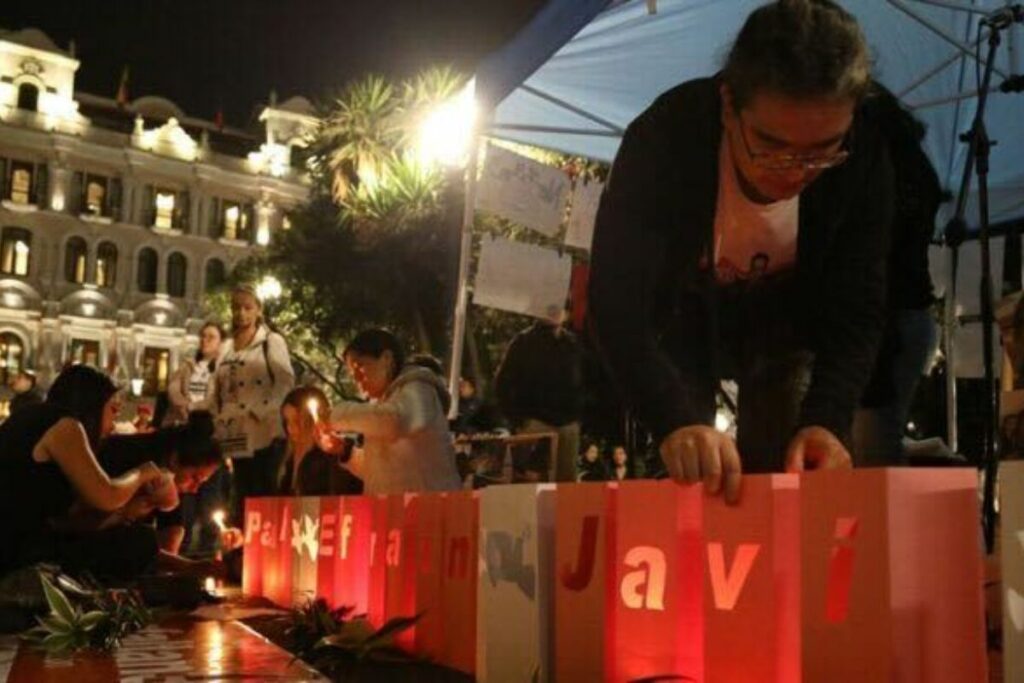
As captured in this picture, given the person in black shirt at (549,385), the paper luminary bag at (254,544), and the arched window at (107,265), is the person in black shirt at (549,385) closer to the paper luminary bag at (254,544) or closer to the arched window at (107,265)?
the paper luminary bag at (254,544)

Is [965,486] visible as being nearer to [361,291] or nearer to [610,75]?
[610,75]

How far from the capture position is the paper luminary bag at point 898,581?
1339 millimetres

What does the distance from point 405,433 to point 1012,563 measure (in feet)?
9.55

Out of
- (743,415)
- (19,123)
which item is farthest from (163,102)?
(743,415)

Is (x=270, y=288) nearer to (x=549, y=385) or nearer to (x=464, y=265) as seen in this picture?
(x=464, y=265)

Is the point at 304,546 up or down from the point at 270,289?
down

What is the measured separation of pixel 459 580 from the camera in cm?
262

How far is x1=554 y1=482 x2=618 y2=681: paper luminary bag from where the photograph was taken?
1.89m

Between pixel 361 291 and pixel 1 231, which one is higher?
pixel 1 231

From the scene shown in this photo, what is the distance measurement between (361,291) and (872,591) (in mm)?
18644

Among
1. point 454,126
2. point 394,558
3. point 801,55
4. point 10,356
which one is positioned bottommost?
point 394,558

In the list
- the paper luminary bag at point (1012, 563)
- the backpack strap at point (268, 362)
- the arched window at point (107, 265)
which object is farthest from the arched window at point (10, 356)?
the paper luminary bag at point (1012, 563)

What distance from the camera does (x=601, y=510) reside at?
75.4 inches

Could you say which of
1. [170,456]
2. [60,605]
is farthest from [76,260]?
[60,605]
